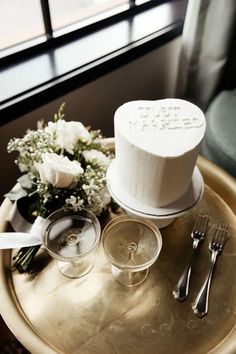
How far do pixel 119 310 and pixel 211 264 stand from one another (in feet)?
0.64

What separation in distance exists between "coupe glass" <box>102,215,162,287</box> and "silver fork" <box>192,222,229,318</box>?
106 millimetres

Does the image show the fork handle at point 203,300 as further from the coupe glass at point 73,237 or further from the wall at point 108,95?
the wall at point 108,95

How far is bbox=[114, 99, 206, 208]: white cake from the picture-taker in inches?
23.8

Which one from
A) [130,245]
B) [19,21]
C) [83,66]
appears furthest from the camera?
[19,21]

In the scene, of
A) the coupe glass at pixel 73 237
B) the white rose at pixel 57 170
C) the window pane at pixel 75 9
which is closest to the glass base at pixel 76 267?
the coupe glass at pixel 73 237

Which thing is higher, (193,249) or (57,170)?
(57,170)

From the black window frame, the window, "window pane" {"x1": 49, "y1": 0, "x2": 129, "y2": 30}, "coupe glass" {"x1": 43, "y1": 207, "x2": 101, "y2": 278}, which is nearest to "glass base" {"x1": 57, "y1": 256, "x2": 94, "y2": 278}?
"coupe glass" {"x1": 43, "y1": 207, "x2": 101, "y2": 278}

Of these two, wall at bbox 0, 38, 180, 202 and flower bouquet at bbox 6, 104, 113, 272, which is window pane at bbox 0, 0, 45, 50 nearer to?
wall at bbox 0, 38, 180, 202

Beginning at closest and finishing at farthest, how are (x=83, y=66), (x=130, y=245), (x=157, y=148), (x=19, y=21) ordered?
(x=157, y=148)
(x=130, y=245)
(x=83, y=66)
(x=19, y=21)

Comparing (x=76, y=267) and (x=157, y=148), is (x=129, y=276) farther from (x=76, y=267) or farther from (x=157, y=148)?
(x=157, y=148)

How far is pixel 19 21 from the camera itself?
3.76ft

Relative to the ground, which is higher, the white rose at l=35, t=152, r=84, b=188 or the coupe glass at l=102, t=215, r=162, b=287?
the white rose at l=35, t=152, r=84, b=188

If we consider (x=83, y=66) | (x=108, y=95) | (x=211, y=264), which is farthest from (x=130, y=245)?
(x=108, y=95)

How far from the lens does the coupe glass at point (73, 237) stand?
27.0 inches
